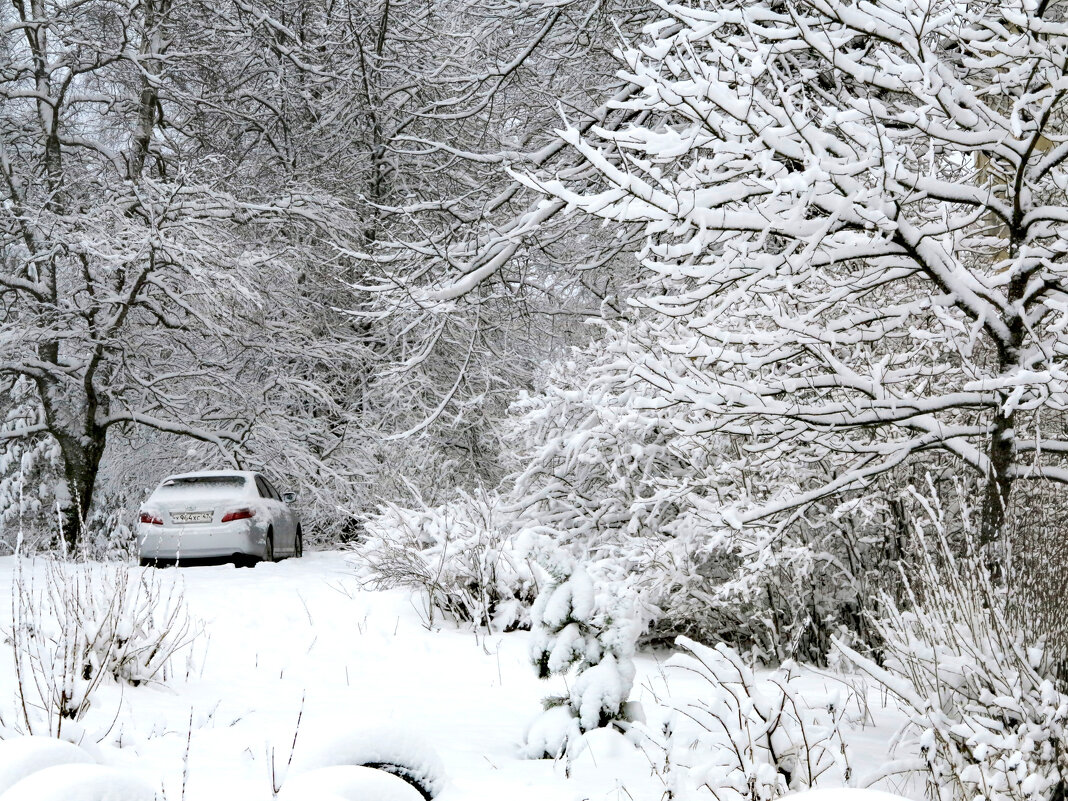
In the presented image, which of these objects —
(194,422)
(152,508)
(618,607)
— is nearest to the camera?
(618,607)

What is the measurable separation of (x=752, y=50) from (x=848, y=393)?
2022 millimetres

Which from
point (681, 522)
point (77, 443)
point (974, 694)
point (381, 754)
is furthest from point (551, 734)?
point (77, 443)

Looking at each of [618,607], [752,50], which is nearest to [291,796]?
[618,607]

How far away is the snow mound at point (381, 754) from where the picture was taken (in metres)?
3.48

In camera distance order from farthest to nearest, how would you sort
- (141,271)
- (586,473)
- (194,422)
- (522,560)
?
(194,422) < (141,271) < (586,473) < (522,560)

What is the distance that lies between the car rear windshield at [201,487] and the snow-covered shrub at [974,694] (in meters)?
9.91

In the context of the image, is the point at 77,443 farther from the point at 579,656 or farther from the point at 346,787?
the point at 346,787

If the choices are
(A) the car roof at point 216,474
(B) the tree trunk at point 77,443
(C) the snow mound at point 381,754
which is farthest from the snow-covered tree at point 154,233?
(C) the snow mound at point 381,754

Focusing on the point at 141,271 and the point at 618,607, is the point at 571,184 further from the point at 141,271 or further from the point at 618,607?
the point at 141,271

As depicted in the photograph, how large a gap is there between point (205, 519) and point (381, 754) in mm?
9581

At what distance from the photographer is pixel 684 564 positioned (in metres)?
7.60

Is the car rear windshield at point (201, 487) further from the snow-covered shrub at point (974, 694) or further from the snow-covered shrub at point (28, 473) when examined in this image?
the snow-covered shrub at point (974, 694)

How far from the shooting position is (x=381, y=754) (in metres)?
3.60

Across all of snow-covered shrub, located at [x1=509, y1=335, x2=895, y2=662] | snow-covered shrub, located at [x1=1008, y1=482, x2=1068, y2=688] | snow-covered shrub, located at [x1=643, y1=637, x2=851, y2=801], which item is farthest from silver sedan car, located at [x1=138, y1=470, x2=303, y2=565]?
snow-covered shrub, located at [x1=1008, y1=482, x2=1068, y2=688]
